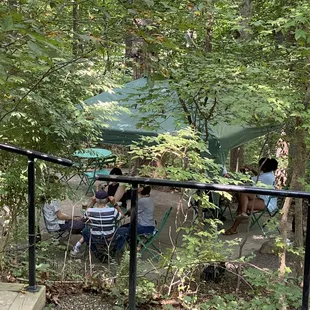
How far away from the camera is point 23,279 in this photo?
2488mm

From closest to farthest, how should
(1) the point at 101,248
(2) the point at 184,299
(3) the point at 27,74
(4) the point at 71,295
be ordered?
(4) the point at 71,295 → (2) the point at 184,299 → (3) the point at 27,74 → (1) the point at 101,248

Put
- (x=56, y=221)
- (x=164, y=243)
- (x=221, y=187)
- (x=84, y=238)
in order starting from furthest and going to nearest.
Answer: (x=164, y=243), (x=56, y=221), (x=84, y=238), (x=221, y=187)

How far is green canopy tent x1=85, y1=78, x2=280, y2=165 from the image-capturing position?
4371 millimetres

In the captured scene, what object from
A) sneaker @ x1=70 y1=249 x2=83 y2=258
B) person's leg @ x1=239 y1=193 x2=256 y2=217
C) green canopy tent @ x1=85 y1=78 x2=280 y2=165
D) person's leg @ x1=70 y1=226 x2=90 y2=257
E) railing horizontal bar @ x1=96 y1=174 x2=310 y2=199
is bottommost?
sneaker @ x1=70 y1=249 x2=83 y2=258

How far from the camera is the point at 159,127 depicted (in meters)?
4.46

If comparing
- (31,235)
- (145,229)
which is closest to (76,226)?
(145,229)

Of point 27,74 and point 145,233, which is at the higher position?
point 27,74

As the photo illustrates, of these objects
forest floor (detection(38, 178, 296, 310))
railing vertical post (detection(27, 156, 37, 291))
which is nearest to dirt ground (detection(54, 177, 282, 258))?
forest floor (detection(38, 178, 296, 310))

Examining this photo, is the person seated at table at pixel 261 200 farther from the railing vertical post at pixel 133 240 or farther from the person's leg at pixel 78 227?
the railing vertical post at pixel 133 240

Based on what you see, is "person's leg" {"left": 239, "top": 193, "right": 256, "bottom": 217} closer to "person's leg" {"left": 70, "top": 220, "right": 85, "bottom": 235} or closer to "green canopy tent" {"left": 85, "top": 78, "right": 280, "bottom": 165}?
"green canopy tent" {"left": 85, "top": 78, "right": 280, "bottom": 165}

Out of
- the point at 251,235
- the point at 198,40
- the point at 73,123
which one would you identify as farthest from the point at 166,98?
the point at 251,235

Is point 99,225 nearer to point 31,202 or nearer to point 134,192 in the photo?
point 31,202

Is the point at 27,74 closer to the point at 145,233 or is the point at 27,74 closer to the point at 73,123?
the point at 73,123

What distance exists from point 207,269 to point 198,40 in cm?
281
